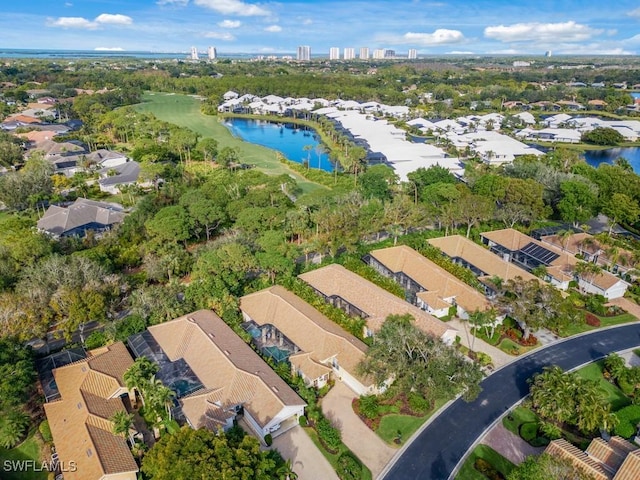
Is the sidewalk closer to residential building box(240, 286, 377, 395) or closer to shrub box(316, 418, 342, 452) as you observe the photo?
residential building box(240, 286, 377, 395)

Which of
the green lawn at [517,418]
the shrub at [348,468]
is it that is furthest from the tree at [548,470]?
the shrub at [348,468]

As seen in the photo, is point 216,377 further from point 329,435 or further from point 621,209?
point 621,209

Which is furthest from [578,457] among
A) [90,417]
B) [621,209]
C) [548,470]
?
[621,209]

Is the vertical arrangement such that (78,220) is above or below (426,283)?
above

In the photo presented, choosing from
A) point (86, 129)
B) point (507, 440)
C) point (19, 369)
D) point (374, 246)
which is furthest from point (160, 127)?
point (507, 440)

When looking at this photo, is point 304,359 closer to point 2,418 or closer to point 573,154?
point 2,418

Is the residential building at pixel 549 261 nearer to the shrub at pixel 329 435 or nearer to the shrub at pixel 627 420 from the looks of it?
the shrub at pixel 627 420
